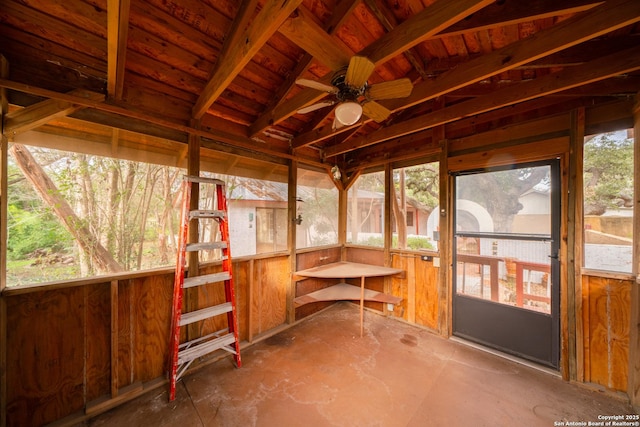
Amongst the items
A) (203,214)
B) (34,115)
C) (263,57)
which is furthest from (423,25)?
(34,115)

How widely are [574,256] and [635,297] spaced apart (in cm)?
47

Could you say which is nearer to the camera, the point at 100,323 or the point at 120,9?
the point at 120,9

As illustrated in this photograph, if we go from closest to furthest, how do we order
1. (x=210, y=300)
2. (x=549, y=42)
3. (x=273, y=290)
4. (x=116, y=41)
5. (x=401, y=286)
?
(x=116, y=41), (x=549, y=42), (x=210, y=300), (x=273, y=290), (x=401, y=286)

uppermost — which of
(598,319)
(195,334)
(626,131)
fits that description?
(626,131)

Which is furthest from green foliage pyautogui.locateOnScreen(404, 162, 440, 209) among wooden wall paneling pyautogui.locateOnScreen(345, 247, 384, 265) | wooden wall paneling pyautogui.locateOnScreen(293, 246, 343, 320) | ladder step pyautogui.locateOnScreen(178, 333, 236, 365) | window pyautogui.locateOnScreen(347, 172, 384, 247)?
ladder step pyautogui.locateOnScreen(178, 333, 236, 365)

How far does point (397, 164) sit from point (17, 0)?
395 cm

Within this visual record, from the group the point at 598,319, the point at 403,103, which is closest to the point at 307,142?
the point at 403,103

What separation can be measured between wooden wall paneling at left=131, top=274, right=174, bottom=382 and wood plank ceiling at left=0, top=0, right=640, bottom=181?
1.37m

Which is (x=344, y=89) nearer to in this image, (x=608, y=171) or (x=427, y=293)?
(x=608, y=171)

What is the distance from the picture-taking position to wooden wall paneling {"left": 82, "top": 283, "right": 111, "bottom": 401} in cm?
189

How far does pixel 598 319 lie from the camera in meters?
2.14

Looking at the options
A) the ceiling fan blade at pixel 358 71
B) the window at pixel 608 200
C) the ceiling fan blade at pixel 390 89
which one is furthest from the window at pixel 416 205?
the ceiling fan blade at pixel 358 71

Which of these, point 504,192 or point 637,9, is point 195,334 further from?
point 637,9

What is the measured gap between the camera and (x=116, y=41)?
1.37 m
